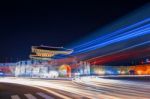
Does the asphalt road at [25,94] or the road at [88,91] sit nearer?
the road at [88,91]

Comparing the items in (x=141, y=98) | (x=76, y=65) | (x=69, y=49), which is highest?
(x=69, y=49)

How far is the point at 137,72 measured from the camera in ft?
208

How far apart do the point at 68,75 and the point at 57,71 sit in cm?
386

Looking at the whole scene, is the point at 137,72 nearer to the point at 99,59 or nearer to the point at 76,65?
the point at 76,65

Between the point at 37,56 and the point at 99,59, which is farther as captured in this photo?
the point at 37,56

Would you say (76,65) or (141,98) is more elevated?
(76,65)

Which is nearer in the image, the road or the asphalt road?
the road

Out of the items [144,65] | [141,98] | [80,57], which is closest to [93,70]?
[144,65]

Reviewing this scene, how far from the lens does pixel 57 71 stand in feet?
174

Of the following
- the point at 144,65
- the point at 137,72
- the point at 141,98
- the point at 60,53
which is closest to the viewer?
the point at 141,98

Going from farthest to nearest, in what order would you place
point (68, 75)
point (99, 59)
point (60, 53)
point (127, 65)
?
1. point (60, 53)
2. point (127, 65)
3. point (68, 75)
4. point (99, 59)

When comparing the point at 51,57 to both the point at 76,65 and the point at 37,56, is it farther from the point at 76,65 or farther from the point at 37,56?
the point at 76,65

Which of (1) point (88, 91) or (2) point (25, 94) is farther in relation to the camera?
(1) point (88, 91)

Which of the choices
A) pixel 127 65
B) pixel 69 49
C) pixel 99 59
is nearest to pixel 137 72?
pixel 127 65
